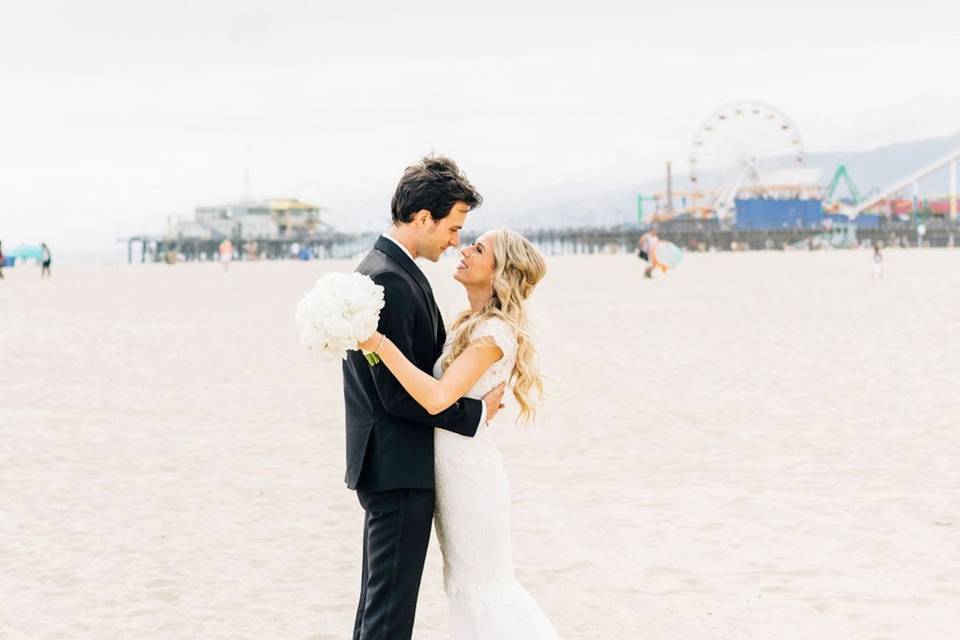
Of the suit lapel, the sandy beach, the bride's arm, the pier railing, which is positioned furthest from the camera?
the pier railing

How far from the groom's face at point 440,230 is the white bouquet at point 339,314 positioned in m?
0.22

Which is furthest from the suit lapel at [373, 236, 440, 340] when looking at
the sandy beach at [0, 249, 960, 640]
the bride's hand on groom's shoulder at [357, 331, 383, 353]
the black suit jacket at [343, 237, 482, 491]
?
the sandy beach at [0, 249, 960, 640]

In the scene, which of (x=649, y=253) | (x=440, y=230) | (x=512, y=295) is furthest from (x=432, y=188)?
(x=649, y=253)

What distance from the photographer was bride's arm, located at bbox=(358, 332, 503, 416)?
285 centimetres

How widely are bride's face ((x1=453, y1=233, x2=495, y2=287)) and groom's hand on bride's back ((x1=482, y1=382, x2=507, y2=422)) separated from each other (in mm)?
297

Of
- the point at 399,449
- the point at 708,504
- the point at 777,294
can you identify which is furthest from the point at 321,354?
the point at 777,294

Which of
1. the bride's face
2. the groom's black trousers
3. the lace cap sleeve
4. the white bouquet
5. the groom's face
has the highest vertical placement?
the groom's face

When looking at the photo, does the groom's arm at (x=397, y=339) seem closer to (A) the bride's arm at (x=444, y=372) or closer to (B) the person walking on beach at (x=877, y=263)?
(A) the bride's arm at (x=444, y=372)

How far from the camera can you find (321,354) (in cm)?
283

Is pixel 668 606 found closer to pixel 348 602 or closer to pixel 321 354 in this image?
pixel 348 602

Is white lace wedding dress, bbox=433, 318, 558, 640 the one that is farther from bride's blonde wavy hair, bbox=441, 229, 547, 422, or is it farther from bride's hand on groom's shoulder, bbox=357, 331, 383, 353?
bride's hand on groom's shoulder, bbox=357, 331, 383, 353

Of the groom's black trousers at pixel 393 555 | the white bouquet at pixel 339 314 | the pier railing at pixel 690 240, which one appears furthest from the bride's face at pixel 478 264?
the pier railing at pixel 690 240

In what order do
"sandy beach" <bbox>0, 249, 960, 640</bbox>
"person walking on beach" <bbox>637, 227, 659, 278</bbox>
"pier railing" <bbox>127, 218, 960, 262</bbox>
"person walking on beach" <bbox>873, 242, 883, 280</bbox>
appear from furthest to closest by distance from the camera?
"pier railing" <bbox>127, 218, 960, 262</bbox>
"person walking on beach" <bbox>637, 227, 659, 278</bbox>
"person walking on beach" <bbox>873, 242, 883, 280</bbox>
"sandy beach" <bbox>0, 249, 960, 640</bbox>

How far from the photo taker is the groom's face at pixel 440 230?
9.77 ft
